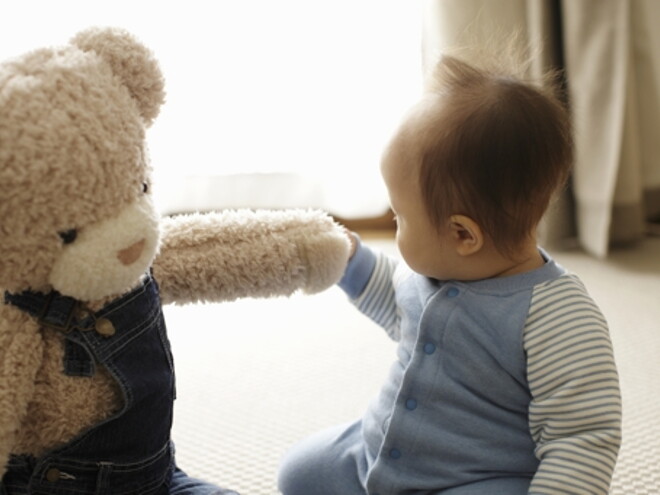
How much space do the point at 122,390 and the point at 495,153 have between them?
36cm

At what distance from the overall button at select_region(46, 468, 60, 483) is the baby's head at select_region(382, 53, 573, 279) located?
1.18 feet

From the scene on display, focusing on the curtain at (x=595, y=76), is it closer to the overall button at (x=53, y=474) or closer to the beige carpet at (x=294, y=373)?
the beige carpet at (x=294, y=373)

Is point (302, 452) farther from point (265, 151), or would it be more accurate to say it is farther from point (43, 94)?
point (265, 151)

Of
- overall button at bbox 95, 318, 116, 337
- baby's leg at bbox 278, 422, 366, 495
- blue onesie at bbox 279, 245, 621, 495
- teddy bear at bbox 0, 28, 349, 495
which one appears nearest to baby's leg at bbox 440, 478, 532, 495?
blue onesie at bbox 279, 245, 621, 495

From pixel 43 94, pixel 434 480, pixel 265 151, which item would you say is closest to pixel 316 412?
pixel 434 480

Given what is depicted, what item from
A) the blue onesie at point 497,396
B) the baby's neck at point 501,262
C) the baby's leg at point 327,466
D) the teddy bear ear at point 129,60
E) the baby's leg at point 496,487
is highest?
the teddy bear ear at point 129,60

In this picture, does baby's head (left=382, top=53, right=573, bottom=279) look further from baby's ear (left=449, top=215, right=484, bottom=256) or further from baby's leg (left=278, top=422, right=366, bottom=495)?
baby's leg (left=278, top=422, right=366, bottom=495)

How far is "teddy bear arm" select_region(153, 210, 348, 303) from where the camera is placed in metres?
0.72

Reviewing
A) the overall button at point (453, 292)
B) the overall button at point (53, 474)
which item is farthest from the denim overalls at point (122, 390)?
the overall button at point (453, 292)

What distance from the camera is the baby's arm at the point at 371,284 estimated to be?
834mm

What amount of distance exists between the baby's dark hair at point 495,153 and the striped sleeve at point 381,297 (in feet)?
0.51

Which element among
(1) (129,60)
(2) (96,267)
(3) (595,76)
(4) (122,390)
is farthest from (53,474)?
(3) (595,76)

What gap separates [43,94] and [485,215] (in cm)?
36

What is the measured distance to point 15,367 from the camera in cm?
61
